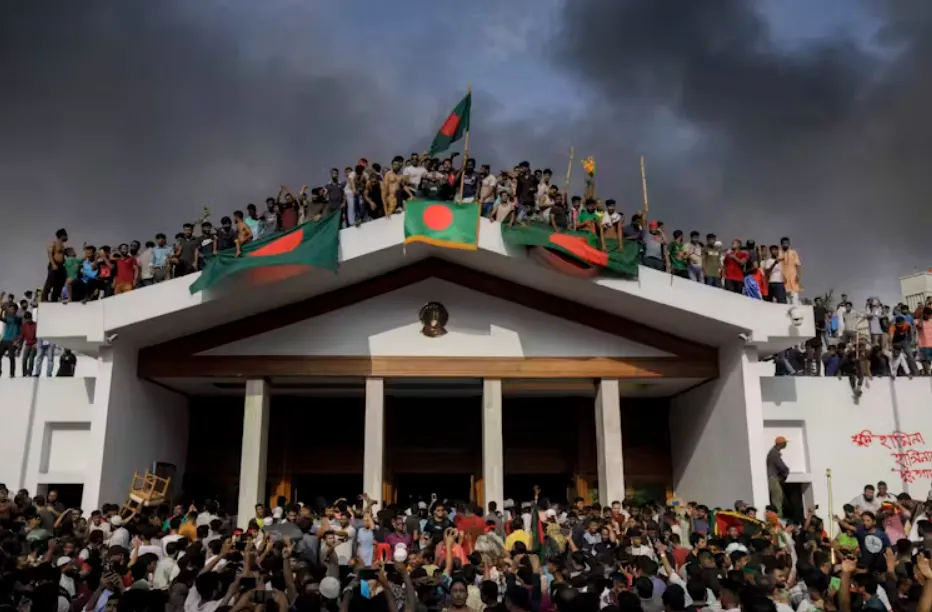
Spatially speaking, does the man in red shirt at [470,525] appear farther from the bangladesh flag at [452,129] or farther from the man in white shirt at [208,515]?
the bangladesh flag at [452,129]

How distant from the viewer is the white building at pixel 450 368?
13.7 meters

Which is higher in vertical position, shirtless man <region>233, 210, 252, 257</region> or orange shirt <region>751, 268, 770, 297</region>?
shirtless man <region>233, 210, 252, 257</region>

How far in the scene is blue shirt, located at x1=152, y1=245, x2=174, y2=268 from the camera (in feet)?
47.0

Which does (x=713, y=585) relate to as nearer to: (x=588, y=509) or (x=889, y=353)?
(x=588, y=509)

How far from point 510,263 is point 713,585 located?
8.42m

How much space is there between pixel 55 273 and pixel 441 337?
7012 mm

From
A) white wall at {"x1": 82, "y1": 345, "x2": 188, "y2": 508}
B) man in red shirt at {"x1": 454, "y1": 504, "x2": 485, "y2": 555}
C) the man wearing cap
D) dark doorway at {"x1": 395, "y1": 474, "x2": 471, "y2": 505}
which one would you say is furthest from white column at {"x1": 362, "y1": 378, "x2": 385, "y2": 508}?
the man wearing cap

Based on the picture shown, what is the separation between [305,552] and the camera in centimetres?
887

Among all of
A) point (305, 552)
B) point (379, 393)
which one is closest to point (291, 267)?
point (379, 393)

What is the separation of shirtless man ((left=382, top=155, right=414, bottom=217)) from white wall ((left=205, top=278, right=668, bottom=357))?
1840 mm

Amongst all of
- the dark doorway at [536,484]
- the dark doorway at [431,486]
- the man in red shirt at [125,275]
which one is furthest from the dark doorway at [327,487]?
the man in red shirt at [125,275]

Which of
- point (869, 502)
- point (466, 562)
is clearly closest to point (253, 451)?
point (466, 562)

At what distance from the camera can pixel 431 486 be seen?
18.5 meters

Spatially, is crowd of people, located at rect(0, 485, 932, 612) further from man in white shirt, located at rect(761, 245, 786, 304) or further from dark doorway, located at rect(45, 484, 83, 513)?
man in white shirt, located at rect(761, 245, 786, 304)
